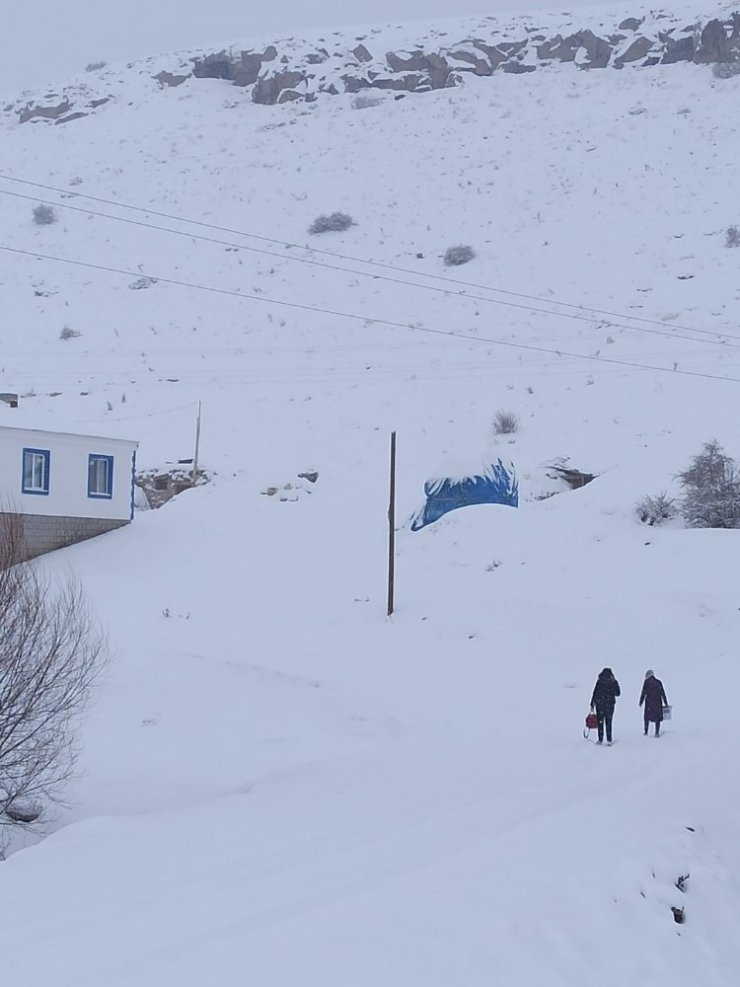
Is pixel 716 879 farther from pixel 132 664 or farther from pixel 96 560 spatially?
pixel 96 560

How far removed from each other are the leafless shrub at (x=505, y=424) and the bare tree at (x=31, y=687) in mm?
27181

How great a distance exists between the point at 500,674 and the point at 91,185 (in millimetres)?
56525

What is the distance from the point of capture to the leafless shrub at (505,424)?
4250 centimetres

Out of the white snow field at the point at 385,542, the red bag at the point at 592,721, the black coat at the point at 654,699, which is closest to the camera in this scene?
the white snow field at the point at 385,542

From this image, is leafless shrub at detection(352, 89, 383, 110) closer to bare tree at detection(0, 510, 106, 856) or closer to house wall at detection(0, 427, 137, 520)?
house wall at detection(0, 427, 137, 520)

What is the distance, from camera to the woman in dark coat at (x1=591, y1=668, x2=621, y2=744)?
735 inches

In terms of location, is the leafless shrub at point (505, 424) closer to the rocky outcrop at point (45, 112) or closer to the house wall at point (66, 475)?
the house wall at point (66, 475)

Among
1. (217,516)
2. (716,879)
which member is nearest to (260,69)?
(217,516)

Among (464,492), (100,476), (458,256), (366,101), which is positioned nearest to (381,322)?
(458,256)

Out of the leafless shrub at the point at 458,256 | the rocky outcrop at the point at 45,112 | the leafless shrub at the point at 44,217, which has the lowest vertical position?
the leafless shrub at the point at 458,256

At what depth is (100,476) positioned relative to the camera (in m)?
34.0

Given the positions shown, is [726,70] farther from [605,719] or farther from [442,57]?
[605,719]

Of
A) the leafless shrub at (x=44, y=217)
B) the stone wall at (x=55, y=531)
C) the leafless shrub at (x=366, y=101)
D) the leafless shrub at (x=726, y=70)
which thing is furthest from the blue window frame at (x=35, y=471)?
the leafless shrub at (x=726, y=70)

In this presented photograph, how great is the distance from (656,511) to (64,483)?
1656cm
